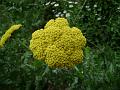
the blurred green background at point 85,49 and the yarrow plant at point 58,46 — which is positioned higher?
the yarrow plant at point 58,46

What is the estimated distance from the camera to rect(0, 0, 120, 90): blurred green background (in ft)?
11.0

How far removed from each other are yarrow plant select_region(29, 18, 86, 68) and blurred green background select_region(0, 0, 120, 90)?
0.42m

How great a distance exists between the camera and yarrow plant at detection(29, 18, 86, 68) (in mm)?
2760

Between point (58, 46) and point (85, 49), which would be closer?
point (58, 46)

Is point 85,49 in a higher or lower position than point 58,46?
lower

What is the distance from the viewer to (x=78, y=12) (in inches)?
182

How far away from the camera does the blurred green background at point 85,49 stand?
3.36 meters

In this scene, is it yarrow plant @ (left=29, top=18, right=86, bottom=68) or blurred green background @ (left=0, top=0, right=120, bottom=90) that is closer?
yarrow plant @ (left=29, top=18, right=86, bottom=68)

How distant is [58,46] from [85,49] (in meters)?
0.90

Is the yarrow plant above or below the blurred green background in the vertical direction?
above

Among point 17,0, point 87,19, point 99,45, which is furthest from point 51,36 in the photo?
point 17,0

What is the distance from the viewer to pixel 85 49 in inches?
145

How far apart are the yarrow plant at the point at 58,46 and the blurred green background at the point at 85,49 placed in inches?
16.5

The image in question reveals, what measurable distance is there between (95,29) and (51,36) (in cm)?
179
